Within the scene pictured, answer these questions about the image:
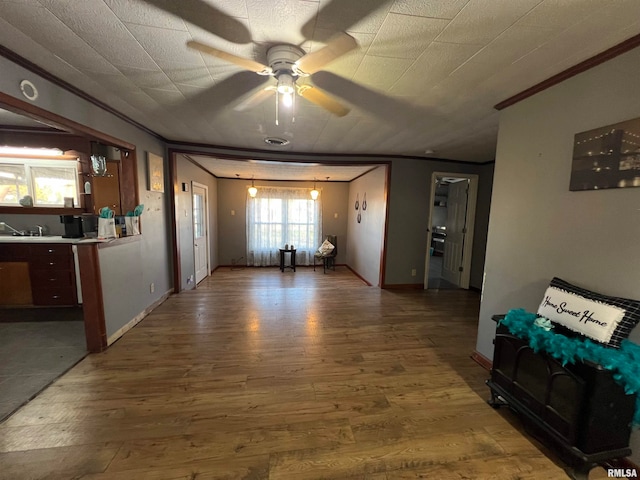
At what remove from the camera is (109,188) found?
9.52 feet

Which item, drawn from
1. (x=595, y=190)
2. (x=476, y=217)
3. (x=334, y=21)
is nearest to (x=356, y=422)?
(x=595, y=190)

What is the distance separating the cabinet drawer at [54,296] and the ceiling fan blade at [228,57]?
12.3 feet

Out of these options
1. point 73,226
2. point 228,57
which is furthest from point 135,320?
point 228,57

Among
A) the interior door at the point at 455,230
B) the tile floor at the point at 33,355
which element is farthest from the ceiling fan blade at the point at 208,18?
the interior door at the point at 455,230

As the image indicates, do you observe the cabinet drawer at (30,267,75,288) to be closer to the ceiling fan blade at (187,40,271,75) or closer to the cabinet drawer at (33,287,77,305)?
the cabinet drawer at (33,287,77,305)

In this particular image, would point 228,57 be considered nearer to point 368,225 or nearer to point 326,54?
point 326,54

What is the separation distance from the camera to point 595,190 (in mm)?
1496

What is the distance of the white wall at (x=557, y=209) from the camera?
4.49 ft

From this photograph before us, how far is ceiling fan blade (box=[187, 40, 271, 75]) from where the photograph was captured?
4.05 feet

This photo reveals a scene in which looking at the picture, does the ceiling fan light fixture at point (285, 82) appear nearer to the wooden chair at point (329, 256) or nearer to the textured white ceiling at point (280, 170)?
the textured white ceiling at point (280, 170)

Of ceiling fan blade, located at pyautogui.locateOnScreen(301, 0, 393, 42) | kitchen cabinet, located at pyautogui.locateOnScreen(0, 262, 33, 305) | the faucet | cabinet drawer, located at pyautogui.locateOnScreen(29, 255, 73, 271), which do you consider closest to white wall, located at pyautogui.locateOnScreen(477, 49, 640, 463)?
ceiling fan blade, located at pyautogui.locateOnScreen(301, 0, 393, 42)

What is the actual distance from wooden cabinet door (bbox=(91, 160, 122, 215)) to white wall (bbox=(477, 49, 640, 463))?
157 inches

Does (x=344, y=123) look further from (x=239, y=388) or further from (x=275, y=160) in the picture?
(x=239, y=388)

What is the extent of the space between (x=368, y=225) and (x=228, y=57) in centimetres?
426
